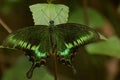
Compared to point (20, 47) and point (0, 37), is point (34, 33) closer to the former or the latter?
point (20, 47)

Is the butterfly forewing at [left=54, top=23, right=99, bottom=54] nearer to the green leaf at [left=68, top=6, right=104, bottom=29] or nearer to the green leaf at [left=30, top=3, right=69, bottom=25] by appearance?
the green leaf at [left=30, top=3, right=69, bottom=25]

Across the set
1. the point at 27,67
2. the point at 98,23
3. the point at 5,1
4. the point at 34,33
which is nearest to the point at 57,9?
the point at 34,33

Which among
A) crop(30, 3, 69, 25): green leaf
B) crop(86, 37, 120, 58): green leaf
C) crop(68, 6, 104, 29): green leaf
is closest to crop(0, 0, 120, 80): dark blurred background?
crop(68, 6, 104, 29): green leaf

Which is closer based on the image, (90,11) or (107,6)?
(90,11)

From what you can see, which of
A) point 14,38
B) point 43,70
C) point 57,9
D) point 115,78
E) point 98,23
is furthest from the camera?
point 115,78

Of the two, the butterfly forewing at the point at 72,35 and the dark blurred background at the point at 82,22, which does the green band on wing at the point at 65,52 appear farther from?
the dark blurred background at the point at 82,22

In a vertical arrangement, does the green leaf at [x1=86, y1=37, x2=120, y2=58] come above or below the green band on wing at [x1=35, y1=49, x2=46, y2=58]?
below
